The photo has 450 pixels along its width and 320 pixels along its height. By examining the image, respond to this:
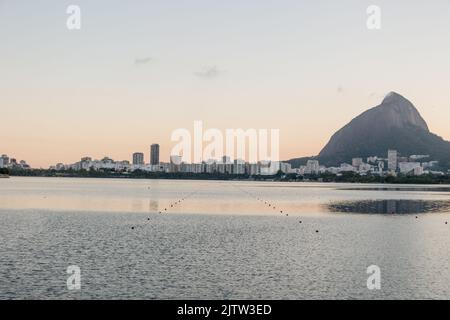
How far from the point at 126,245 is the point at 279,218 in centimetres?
2942

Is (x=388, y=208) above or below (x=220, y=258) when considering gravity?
below

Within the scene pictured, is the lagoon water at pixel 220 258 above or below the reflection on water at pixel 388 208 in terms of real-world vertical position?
above

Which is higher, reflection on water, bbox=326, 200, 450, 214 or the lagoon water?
the lagoon water

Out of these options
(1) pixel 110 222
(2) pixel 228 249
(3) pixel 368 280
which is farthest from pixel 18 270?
(1) pixel 110 222

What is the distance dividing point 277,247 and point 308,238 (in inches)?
269

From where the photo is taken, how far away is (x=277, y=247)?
40.2 meters

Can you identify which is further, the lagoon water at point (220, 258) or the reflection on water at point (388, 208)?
the reflection on water at point (388, 208)

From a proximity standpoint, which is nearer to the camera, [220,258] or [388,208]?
[220,258]

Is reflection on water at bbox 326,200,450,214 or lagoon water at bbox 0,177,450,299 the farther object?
reflection on water at bbox 326,200,450,214

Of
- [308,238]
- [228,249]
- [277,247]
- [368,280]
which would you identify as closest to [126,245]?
[228,249]
